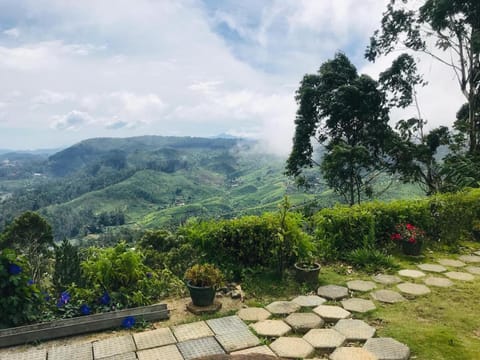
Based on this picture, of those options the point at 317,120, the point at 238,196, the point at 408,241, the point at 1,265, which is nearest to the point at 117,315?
the point at 1,265

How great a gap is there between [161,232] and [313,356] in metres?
12.1

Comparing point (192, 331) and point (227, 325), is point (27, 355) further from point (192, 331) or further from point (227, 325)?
point (227, 325)

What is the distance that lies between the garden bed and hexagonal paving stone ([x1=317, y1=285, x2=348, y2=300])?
6.46 ft

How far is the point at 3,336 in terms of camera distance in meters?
→ 3.19

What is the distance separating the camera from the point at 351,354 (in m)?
2.97

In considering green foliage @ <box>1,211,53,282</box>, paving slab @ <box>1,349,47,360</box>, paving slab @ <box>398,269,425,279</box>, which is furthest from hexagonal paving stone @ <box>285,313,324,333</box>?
green foliage @ <box>1,211,53,282</box>

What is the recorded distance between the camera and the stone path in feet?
9.86


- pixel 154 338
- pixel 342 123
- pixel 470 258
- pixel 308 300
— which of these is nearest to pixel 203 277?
pixel 154 338

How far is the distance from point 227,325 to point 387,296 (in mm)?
2109

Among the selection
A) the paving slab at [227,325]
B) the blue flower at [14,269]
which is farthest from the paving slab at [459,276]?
the blue flower at [14,269]

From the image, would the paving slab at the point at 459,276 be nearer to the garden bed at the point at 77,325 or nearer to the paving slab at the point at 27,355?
the garden bed at the point at 77,325

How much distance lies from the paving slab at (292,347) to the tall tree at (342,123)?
35.1 feet

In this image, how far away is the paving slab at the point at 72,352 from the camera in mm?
2984

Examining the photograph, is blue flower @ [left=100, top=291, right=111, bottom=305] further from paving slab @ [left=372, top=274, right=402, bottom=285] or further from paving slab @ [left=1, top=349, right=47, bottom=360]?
paving slab @ [left=372, top=274, right=402, bottom=285]
